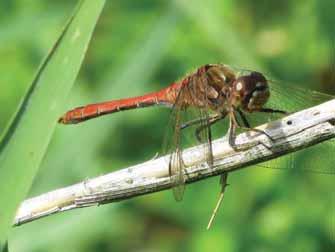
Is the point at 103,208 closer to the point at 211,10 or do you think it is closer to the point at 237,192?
the point at 237,192

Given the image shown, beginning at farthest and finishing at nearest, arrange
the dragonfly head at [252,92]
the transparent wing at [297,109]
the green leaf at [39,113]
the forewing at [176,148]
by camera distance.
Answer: the dragonfly head at [252,92] < the transparent wing at [297,109] < the forewing at [176,148] < the green leaf at [39,113]

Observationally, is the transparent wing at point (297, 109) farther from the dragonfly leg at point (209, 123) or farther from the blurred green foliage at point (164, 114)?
the blurred green foliage at point (164, 114)

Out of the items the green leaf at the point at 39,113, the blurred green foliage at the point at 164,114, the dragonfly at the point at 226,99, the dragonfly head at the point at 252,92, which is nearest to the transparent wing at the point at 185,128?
the dragonfly at the point at 226,99

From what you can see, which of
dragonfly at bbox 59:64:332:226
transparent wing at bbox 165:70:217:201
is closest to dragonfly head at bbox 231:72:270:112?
dragonfly at bbox 59:64:332:226

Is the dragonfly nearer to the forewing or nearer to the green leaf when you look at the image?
the forewing

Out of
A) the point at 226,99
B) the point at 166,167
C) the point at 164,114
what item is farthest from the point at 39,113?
the point at 164,114

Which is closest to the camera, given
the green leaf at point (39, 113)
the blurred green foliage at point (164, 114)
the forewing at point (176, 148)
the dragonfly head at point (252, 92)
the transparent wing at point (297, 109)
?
the green leaf at point (39, 113)

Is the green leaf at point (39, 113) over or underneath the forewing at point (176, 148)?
over

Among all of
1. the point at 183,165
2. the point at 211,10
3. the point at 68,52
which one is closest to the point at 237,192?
the point at 211,10
